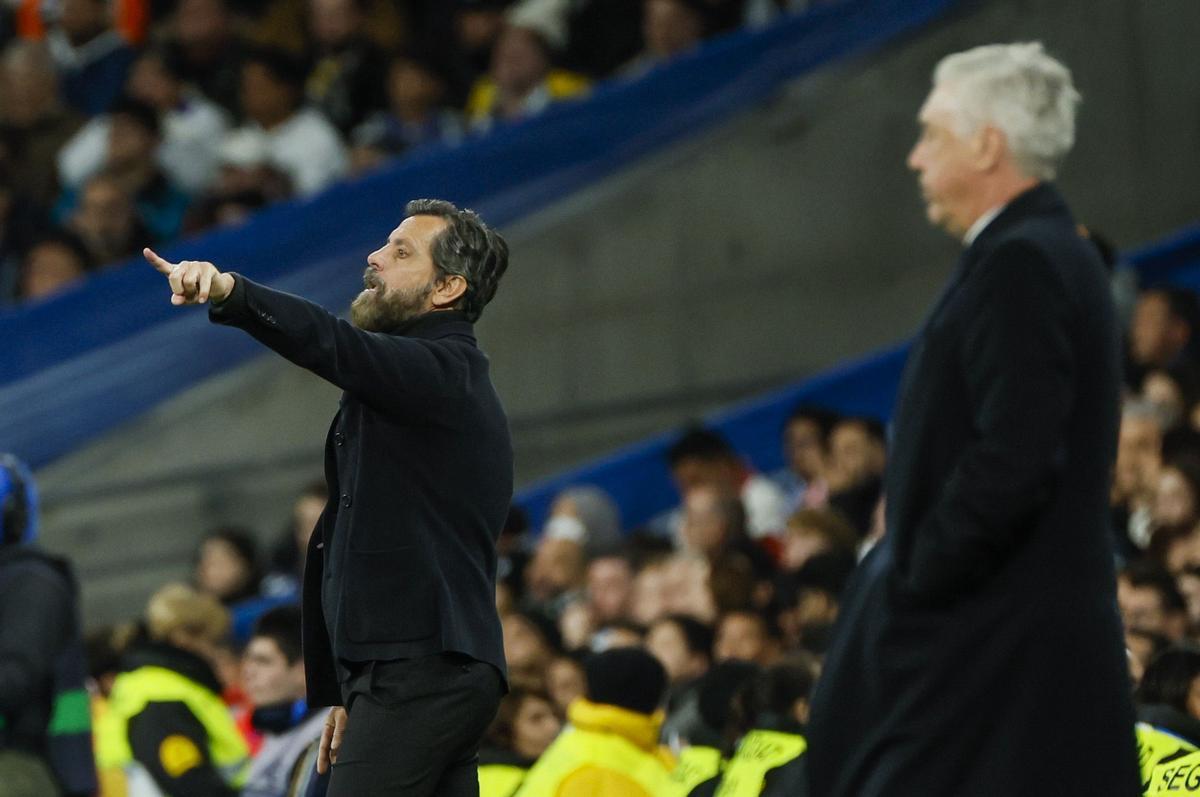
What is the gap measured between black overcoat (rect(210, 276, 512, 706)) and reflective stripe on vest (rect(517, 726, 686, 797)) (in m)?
1.57

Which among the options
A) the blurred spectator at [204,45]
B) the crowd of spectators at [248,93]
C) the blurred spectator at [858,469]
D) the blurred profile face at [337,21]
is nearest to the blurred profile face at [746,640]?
the blurred spectator at [858,469]

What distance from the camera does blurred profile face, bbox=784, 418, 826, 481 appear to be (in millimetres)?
10250

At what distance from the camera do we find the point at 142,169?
1328 cm

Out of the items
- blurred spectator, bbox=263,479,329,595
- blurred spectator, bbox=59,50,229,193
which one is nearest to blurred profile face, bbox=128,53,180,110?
blurred spectator, bbox=59,50,229,193

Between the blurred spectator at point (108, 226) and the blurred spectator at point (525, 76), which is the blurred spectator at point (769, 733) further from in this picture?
the blurred spectator at point (108, 226)

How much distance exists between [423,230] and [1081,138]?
24.5ft

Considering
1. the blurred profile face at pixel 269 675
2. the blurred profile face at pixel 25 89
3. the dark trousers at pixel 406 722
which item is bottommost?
the blurred profile face at pixel 269 675

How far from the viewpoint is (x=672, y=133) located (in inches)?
475

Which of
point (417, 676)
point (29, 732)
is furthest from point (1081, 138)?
point (417, 676)

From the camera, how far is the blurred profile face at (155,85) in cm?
1383

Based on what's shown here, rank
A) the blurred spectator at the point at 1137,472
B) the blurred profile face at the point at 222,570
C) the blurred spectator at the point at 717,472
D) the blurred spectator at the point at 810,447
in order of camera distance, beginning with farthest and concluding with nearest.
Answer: the blurred profile face at the point at 222,570
the blurred spectator at the point at 717,472
the blurred spectator at the point at 810,447
the blurred spectator at the point at 1137,472

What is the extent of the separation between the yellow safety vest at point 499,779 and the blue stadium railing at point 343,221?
4.59 metres

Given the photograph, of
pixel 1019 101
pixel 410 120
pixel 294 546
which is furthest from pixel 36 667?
pixel 410 120

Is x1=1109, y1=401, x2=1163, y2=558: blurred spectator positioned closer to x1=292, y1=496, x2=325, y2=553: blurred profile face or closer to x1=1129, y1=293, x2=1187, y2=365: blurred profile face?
x1=1129, y1=293, x2=1187, y2=365: blurred profile face
